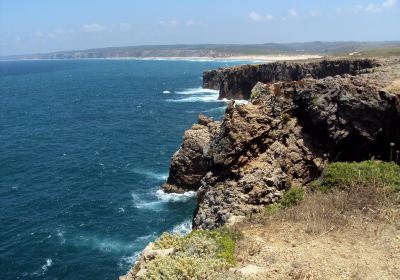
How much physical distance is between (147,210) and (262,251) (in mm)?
29560

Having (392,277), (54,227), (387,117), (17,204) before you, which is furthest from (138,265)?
(17,204)

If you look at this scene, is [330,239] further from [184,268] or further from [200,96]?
[200,96]

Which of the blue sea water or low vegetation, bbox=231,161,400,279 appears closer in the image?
low vegetation, bbox=231,161,400,279

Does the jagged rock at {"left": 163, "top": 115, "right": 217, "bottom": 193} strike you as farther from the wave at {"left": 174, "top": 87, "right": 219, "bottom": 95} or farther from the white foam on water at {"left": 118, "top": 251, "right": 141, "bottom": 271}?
the wave at {"left": 174, "top": 87, "right": 219, "bottom": 95}

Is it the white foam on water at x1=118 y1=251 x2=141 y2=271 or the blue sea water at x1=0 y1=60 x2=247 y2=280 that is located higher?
the blue sea water at x1=0 y1=60 x2=247 y2=280

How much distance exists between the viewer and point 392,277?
13828mm

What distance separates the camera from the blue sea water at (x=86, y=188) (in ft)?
117

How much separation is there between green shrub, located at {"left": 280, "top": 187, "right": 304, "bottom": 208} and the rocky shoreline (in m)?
1.24

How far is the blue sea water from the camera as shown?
35.7 m

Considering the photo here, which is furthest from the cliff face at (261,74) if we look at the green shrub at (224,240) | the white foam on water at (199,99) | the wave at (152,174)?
the green shrub at (224,240)

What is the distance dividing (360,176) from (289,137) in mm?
5796

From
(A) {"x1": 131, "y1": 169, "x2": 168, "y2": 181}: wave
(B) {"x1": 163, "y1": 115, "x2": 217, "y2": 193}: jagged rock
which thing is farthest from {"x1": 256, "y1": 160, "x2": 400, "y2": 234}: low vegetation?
(A) {"x1": 131, "y1": 169, "x2": 168, "y2": 181}: wave

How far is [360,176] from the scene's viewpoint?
21531 millimetres

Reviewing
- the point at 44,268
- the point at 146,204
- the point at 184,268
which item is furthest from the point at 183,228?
the point at 184,268
